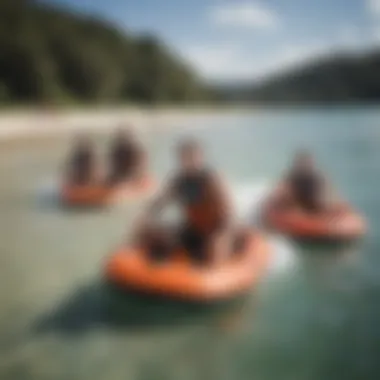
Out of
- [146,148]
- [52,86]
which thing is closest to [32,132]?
[52,86]

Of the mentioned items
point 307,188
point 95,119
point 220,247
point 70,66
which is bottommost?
point 220,247

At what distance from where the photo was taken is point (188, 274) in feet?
3.83

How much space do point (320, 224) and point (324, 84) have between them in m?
0.29

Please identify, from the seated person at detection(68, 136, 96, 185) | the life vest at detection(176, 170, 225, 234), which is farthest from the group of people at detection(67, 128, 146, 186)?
the life vest at detection(176, 170, 225, 234)

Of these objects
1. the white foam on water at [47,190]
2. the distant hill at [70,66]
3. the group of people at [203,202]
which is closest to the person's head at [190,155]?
the group of people at [203,202]

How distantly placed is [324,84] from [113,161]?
1.50 feet

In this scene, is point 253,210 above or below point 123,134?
below

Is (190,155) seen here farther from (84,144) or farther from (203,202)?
(84,144)

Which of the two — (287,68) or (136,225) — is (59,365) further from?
(287,68)

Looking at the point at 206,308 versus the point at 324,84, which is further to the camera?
the point at 324,84

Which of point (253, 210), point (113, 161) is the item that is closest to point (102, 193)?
point (113, 161)

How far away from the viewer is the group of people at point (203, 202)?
3.95ft

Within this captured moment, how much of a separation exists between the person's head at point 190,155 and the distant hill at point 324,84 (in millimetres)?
126

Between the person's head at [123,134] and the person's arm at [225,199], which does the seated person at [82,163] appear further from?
the person's arm at [225,199]
